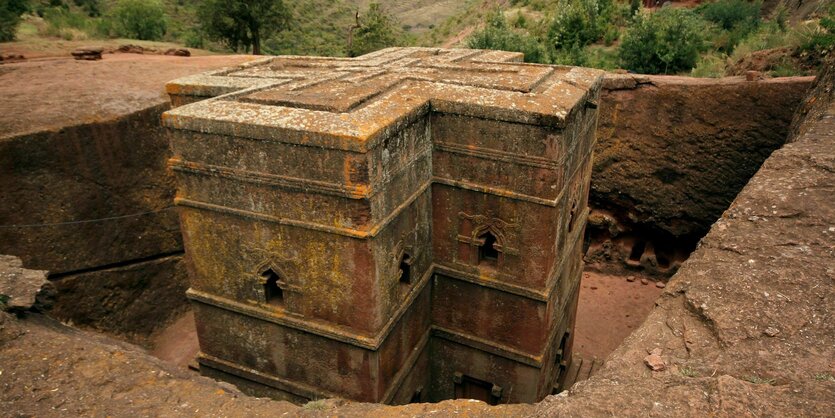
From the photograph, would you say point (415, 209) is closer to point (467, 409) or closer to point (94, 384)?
point (467, 409)

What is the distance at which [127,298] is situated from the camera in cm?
956

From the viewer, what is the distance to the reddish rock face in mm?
5609

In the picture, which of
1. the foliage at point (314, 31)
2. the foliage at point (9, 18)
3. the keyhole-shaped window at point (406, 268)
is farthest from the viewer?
the foliage at point (314, 31)

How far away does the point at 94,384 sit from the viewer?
160 inches

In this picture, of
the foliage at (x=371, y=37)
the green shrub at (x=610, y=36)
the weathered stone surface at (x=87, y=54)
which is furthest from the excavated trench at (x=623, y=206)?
the foliage at (x=371, y=37)

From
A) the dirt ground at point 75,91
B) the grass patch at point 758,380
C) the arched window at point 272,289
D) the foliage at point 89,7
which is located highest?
the foliage at point 89,7

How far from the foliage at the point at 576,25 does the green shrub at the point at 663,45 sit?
2654 mm

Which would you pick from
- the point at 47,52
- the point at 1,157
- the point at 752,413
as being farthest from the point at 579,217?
the point at 47,52

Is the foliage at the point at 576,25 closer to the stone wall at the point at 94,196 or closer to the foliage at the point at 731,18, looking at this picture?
the foliage at the point at 731,18

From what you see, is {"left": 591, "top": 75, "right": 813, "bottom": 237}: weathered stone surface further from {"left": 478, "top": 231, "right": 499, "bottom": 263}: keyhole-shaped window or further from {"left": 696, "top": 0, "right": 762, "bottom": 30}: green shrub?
{"left": 696, "top": 0, "right": 762, "bottom": 30}: green shrub

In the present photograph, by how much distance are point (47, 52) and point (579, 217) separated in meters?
14.2

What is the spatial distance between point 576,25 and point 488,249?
602 inches

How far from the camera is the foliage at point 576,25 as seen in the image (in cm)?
1978

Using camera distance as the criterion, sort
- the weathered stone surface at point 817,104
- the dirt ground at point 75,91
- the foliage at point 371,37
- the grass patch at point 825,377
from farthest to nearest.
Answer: the foliage at point 371,37, the dirt ground at point 75,91, the weathered stone surface at point 817,104, the grass patch at point 825,377
